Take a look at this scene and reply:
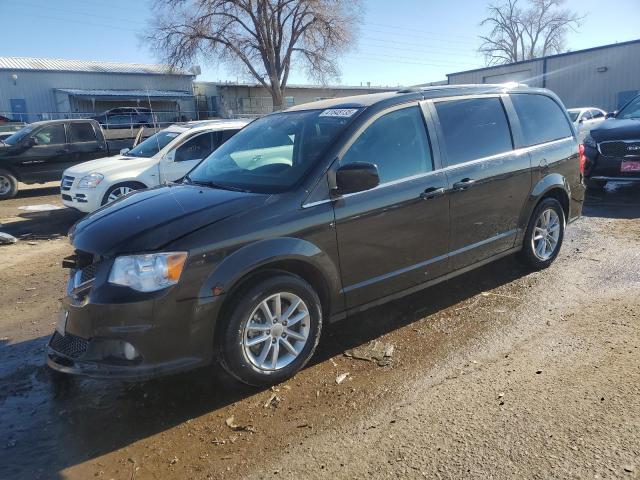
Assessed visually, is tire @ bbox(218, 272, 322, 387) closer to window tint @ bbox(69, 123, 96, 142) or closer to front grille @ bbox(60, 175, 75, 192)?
front grille @ bbox(60, 175, 75, 192)

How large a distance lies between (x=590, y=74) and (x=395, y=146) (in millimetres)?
29226

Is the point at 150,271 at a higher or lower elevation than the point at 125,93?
lower

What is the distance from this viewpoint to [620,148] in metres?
8.59

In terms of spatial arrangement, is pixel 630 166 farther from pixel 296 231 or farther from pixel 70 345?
pixel 70 345

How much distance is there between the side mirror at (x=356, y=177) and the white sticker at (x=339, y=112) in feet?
A: 2.00

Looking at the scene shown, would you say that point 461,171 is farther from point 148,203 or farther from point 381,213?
point 148,203

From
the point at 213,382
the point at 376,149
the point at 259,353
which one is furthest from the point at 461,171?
the point at 213,382

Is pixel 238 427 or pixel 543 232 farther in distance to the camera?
pixel 543 232

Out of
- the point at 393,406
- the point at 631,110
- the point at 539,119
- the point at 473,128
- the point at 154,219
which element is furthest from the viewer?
the point at 631,110

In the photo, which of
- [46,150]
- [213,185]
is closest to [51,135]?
[46,150]

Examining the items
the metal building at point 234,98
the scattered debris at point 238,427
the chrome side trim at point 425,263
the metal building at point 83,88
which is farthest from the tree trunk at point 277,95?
the scattered debris at point 238,427

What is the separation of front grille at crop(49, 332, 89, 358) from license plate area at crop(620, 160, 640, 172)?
28.5 ft

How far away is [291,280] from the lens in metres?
3.36

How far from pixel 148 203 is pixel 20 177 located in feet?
36.9
